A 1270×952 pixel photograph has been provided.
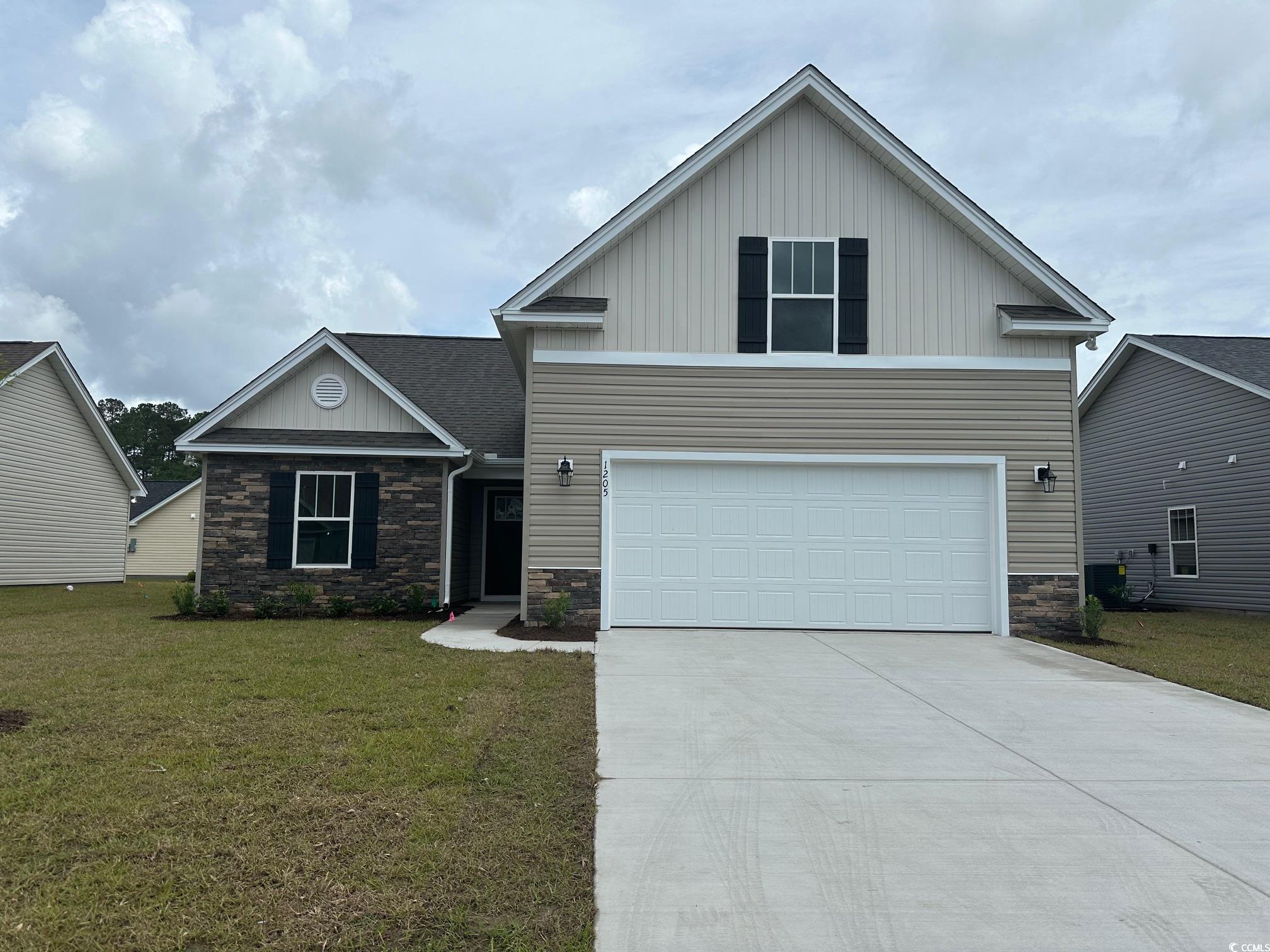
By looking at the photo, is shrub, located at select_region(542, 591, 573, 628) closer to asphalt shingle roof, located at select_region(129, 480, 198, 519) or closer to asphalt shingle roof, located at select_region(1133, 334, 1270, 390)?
asphalt shingle roof, located at select_region(1133, 334, 1270, 390)

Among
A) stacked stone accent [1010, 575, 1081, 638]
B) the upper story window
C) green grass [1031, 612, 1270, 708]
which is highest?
the upper story window

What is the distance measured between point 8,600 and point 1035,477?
61.5 feet

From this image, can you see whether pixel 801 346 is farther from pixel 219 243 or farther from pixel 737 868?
pixel 219 243

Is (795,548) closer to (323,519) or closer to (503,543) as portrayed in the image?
(503,543)

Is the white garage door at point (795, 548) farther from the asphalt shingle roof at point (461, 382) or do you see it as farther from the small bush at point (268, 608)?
the small bush at point (268, 608)

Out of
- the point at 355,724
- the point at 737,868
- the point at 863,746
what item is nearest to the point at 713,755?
the point at 863,746

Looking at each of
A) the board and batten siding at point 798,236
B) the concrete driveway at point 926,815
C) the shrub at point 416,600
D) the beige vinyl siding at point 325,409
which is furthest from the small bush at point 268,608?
the concrete driveway at point 926,815

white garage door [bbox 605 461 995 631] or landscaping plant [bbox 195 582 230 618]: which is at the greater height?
white garage door [bbox 605 461 995 631]

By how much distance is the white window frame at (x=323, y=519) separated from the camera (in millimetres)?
13711

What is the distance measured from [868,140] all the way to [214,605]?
11846mm

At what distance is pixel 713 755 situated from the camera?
5.57 metres

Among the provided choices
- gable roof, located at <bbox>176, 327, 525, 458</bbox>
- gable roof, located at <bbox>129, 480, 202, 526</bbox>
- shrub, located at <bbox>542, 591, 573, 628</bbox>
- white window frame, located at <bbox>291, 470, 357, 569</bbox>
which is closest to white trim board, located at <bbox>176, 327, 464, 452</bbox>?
gable roof, located at <bbox>176, 327, 525, 458</bbox>

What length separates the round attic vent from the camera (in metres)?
14.1

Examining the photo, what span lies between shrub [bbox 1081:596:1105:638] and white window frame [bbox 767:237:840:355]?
15.5ft
